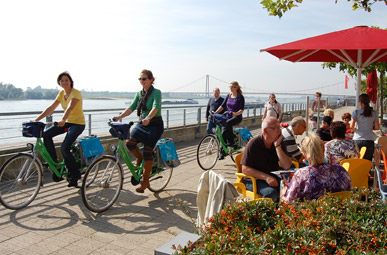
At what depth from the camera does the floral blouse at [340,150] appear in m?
4.63

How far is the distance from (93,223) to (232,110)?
14.6 ft

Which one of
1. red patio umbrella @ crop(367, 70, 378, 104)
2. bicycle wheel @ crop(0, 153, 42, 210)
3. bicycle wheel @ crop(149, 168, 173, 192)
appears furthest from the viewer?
red patio umbrella @ crop(367, 70, 378, 104)

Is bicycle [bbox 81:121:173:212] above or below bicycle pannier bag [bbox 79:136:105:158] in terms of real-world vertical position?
below

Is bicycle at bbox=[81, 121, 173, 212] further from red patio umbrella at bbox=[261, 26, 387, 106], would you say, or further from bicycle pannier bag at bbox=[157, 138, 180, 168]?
red patio umbrella at bbox=[261, 26, 387, 106]

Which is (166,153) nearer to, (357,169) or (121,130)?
(121,130)

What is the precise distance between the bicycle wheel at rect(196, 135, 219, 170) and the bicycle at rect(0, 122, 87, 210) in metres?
3.03

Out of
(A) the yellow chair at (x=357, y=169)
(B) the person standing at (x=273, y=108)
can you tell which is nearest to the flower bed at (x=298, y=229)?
(A) the yellow chair at (x=357, y=169)

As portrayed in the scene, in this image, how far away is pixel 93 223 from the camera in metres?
4.26

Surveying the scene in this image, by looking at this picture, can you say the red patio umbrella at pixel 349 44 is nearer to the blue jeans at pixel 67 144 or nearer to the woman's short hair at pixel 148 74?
the woman's short hair at pixel 148 74

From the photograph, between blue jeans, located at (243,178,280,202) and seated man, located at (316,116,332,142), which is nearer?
blue jeans, located at (243,178,280,202)

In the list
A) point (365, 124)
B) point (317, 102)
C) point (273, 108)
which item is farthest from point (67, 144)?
point (317, 102)

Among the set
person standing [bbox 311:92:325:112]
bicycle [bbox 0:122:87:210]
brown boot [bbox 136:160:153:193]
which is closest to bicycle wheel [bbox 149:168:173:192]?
brown boot [bbox 136:160:153:193]

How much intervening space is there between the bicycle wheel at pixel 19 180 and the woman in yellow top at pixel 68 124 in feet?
1.28

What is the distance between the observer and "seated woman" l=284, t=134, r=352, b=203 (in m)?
3.11
